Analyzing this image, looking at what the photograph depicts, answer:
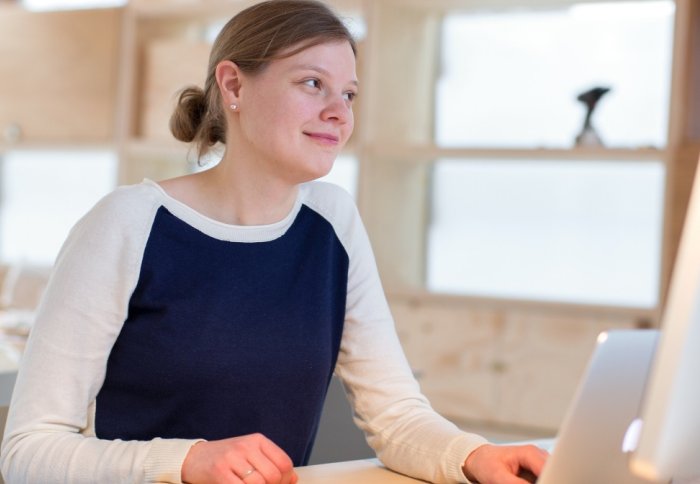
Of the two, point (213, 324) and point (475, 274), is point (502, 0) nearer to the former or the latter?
point (475, 274)

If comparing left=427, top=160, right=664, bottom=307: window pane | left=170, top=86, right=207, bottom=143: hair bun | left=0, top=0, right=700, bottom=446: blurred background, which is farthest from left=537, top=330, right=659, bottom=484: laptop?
left=427, top=160, right=664, bottom=307: window pane

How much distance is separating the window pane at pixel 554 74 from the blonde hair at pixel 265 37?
2.00 m

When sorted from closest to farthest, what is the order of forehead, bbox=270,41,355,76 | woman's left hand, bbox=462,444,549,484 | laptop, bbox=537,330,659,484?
1. laptop, bbox=537,330,659,484
2. woman's left hand, bbox=462,444,549,484
3. forehead, bbox=270,41,355,76

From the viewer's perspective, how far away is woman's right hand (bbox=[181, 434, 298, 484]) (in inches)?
39.1

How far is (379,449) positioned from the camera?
1.29 m

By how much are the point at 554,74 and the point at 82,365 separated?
2.57 metres

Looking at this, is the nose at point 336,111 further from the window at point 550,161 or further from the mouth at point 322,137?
the window at point 550,161

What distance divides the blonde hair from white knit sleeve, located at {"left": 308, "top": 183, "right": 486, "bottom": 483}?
0.22 metres

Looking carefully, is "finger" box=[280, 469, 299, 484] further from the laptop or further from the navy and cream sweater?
the laptop

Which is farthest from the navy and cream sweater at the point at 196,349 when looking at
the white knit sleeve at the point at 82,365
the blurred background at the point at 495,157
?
the blurred background at the point at 495,157

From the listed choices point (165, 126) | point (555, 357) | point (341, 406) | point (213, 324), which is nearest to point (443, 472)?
point (213, 324)

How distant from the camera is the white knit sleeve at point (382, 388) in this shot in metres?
1.19

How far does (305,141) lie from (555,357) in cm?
194

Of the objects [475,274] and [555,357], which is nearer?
[555,357]
